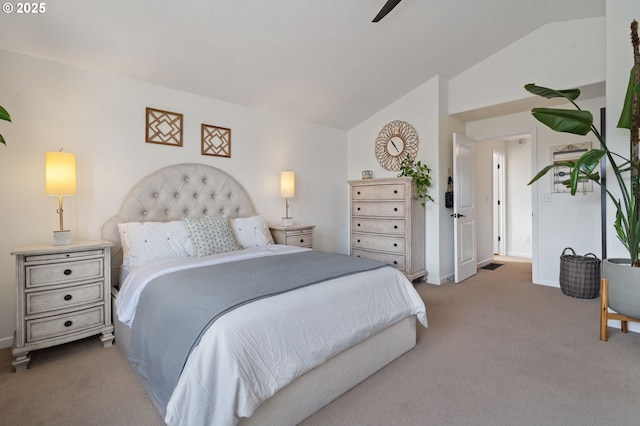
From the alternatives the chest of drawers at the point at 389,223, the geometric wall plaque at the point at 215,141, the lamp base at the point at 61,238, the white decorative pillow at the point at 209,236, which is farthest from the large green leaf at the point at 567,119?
the lamp base at the point at 61,238

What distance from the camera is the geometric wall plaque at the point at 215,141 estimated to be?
3154 mm

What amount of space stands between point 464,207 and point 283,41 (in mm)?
3038

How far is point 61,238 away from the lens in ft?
7.13

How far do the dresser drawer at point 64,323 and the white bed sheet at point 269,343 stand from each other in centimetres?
51

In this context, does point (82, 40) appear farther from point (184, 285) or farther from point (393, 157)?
point (393, 157)

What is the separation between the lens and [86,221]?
2480 mm

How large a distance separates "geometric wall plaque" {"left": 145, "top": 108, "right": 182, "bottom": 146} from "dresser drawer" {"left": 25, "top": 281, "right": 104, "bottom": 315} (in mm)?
1332

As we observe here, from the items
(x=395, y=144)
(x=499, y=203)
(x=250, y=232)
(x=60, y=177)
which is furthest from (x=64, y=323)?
(x=499, y=203)

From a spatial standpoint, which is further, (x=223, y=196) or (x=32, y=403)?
(x=223, y=196)

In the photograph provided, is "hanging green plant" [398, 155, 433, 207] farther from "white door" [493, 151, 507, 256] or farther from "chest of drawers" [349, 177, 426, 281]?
"white door" [493, 151, 507, 256]

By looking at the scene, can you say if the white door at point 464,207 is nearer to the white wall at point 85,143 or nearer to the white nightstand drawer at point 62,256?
the white wall at point 85,143

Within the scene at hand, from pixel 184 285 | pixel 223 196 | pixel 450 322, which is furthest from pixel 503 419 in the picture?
pixel 223 196

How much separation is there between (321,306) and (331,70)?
2576 mm

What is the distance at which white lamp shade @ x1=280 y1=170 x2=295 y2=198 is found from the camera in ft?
12.1
